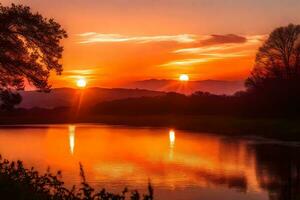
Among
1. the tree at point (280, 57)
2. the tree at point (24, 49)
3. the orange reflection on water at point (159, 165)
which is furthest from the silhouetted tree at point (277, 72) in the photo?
the tree at point (24, 49)

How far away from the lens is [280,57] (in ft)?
265

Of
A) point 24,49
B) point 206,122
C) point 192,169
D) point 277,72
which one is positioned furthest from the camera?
point 206,122

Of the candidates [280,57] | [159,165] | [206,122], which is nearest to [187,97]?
[206,122]

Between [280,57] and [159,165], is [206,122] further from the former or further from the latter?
[159,165]

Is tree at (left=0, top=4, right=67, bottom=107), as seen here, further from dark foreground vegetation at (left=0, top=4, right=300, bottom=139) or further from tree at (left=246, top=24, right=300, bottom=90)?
tree at (left=246, top=24, right=300, bottom=90)

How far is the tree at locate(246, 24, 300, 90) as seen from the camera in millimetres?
78625

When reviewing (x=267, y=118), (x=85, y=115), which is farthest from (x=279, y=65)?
(x=85, y=115)

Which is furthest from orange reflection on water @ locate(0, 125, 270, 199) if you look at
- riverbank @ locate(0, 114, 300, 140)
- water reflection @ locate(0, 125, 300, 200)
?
riverbank @ locate(0, 114, 300, 140)

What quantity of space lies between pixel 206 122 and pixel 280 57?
Result: 31.7 m

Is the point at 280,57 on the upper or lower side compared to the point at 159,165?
upper

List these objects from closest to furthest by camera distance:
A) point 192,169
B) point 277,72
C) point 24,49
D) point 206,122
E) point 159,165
Answer: point 24,49 < point 192,169 < point 159,165 < point 277,72 < point 206,122

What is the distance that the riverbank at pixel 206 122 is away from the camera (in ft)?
240

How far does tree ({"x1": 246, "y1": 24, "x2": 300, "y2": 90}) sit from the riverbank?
645cm

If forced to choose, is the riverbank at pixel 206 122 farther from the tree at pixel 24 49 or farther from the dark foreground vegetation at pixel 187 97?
the tree at pixel 24 49
